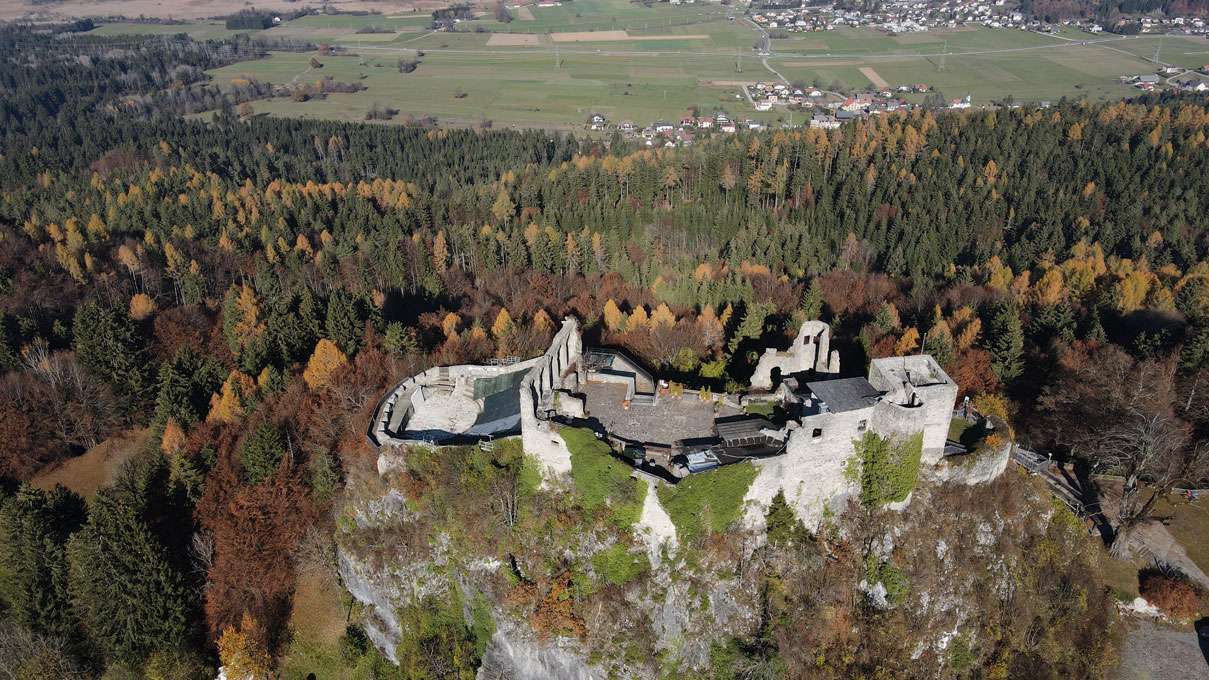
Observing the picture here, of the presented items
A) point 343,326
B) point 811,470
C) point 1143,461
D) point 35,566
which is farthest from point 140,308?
point 1143,461

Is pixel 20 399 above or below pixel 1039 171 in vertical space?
below

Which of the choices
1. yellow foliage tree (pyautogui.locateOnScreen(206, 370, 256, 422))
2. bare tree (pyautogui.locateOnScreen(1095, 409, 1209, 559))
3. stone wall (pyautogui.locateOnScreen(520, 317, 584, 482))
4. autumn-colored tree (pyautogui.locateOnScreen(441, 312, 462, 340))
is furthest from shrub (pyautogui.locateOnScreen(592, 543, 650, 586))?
yellow foliage tree (pyautogui.locateOnScreen(206, 370, 256, 422))

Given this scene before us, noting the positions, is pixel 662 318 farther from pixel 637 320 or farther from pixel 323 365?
pixel 323 365

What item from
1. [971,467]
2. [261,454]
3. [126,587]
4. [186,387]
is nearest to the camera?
[971,467]

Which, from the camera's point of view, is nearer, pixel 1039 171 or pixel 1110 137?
pixel 1039 171

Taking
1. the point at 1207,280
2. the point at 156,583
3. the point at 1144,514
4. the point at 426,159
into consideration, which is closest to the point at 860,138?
the point at 1207,280

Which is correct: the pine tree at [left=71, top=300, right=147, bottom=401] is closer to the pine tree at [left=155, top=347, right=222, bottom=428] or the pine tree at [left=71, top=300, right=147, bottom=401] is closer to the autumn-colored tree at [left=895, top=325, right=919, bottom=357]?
the pine tree at [left=155, top=347, right=222, bottom=428]

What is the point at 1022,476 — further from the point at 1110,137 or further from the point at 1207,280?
the point at 1110,137
